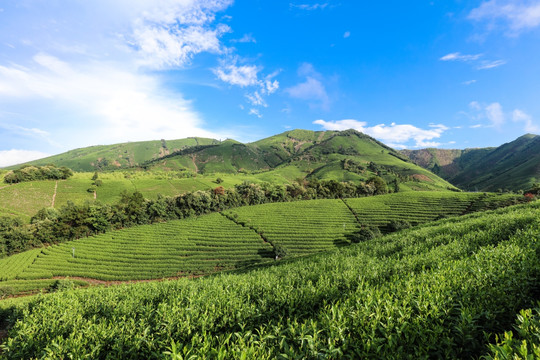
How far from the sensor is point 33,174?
113m

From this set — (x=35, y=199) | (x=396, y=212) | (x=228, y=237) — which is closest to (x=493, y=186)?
(x=396, y=212)

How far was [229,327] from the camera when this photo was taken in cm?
736

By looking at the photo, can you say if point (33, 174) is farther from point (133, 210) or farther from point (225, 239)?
point (225, 239)

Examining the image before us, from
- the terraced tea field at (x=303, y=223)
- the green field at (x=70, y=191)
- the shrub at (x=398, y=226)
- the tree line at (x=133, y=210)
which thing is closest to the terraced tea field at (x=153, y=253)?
the terraced tea field at (x=303, y=223)

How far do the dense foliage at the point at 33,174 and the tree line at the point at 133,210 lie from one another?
5450 cm

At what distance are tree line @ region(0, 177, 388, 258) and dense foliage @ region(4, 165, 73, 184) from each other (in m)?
54.5

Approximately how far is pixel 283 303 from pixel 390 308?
3954mm

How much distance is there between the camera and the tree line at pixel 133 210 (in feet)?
203

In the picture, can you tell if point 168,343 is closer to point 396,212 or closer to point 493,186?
point 396,212

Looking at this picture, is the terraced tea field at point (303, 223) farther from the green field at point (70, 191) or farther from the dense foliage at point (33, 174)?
the dense foliage at point (33, 174)

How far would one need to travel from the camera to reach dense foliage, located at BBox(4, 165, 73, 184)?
108 metres

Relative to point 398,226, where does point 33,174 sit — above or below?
above

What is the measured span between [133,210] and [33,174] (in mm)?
90492

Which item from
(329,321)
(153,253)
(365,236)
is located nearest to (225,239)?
(153,253)
